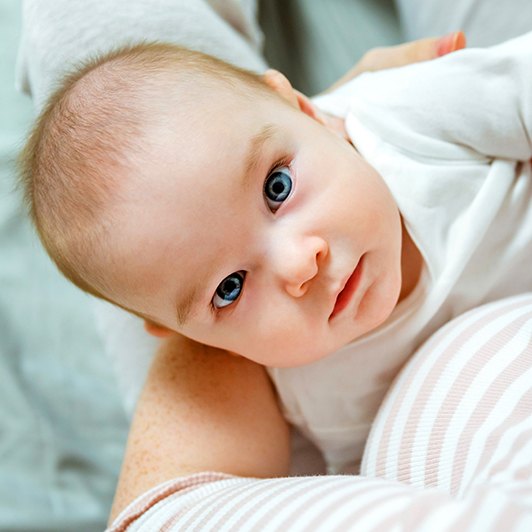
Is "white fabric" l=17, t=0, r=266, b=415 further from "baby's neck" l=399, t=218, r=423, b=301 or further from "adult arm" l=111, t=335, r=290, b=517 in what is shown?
"baby's neck" l=399, t=218, r=423, b=301

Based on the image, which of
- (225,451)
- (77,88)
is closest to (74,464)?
(225,451)

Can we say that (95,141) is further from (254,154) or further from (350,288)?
(350,288)

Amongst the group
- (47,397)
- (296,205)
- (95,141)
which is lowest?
(47,397)

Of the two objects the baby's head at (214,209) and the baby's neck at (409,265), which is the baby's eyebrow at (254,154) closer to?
the baby's head at (214,209)

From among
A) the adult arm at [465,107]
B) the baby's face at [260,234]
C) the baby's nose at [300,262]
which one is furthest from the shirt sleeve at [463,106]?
the baby's nose at [300,262]

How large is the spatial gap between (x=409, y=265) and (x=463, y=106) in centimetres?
21

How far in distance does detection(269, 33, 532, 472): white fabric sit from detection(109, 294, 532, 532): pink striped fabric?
6 centimetres

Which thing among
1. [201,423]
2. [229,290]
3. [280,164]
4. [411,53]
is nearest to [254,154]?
[280,164]

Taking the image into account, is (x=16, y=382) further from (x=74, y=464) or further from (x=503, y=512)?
(x=503, y=512)

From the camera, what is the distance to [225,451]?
95 cm

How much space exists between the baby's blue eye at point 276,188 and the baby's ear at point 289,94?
0.12 m

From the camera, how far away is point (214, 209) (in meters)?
0.79

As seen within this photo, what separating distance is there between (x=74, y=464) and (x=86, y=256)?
0.53m

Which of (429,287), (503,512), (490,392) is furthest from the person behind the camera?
(429,287)
